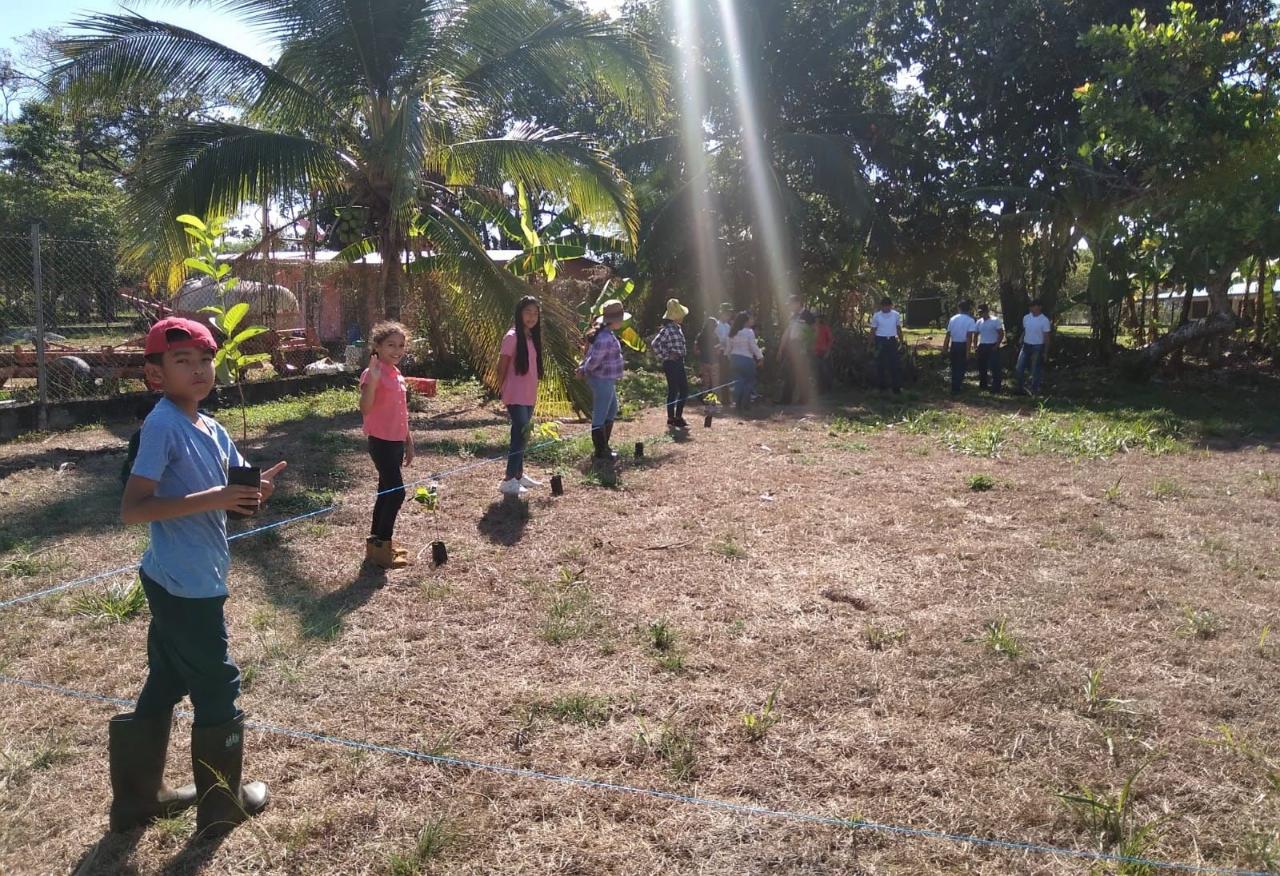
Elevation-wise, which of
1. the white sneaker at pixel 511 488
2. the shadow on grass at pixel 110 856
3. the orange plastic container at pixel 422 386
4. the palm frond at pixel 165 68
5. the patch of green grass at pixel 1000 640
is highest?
the palm frond at pixel 165 68

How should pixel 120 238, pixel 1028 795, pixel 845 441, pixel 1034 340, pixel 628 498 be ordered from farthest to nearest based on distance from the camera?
pixel 1034 340, pixel 845 441, pixel 120 238, pixel 628 498, pixel 1028 795

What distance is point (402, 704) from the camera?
12.1 feet

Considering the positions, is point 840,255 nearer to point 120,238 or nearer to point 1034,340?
point 1034,340

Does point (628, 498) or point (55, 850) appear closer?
point (55, 850)

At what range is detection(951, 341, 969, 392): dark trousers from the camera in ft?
49.4

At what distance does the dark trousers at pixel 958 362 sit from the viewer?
15.0 metres

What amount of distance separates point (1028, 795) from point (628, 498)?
15.4ft

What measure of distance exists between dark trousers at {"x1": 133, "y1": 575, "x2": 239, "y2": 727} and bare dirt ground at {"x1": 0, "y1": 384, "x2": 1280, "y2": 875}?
0.42 m

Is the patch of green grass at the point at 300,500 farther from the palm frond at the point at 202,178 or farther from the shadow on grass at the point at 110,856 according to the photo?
the shadow on grass at the point at 110,856

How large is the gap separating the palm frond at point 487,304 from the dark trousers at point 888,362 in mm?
6199

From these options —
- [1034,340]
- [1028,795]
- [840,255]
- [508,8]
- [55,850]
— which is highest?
[508,8]

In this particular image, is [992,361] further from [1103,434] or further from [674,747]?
[674,747]

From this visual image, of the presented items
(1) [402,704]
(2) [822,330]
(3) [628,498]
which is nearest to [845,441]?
(3) [628,498]

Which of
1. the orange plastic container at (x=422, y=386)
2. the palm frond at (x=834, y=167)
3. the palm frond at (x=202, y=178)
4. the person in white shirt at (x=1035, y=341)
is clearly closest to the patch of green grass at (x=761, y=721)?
the palm frond at (x=202, y=178)
